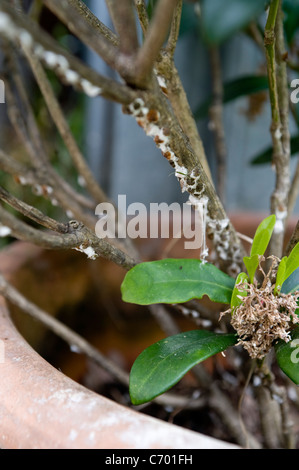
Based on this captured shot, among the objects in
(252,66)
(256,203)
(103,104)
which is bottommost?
(256,203)

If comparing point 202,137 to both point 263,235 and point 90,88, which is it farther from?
point 90,88

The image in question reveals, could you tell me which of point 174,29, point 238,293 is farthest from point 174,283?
point 174,29

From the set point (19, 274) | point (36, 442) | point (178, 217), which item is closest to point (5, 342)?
point (36, 442)

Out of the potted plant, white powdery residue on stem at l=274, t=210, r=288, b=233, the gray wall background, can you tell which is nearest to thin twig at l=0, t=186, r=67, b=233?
the potted plant

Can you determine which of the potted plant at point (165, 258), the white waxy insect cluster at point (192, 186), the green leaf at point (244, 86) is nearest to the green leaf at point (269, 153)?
the potted plant at point (165, 258)

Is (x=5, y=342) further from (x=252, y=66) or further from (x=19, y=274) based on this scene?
(x=252, y=66)
